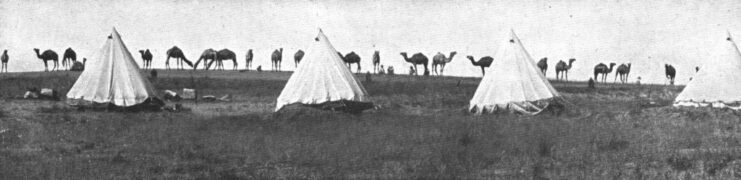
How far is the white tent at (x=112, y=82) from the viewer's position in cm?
2861

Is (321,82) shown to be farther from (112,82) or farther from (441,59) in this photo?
(441,59)

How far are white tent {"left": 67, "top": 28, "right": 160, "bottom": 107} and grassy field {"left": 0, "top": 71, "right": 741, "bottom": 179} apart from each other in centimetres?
88

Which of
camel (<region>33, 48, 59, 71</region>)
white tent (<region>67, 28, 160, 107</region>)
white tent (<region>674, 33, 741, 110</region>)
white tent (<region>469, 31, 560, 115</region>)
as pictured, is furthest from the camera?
camel (<region>33, 48, 59, 71</region>)

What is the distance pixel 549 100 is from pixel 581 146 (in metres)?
12.6

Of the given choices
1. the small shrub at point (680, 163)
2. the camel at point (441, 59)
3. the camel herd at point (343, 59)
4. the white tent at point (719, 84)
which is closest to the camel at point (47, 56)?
the camel herd at point (343, 59)

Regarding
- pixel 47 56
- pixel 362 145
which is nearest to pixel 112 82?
pixel 362 145

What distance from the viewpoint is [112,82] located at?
2898 cm

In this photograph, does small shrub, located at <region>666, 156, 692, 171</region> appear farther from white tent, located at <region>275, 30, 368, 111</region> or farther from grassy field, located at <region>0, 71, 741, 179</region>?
white tent, located at <region>275, 30, 368, 111</region>

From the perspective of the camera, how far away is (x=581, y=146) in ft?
55.0

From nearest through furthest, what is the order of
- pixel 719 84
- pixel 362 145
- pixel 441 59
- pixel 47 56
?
pixel 362 145 → pixel 719 84 → pixel 47 56 → pixel 441 59

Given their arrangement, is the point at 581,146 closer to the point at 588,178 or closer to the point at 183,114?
the point at 588,178

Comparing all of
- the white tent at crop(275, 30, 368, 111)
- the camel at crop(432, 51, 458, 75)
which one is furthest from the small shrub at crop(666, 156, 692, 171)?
the camel at crop(432, 51, 458, 75)

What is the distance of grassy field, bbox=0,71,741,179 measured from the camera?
13211 millimetres

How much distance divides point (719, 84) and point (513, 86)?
22.2 ft
